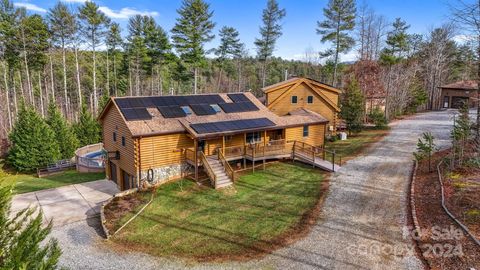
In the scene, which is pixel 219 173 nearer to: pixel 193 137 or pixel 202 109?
pixel 193 137

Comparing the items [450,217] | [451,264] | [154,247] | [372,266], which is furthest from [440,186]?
[154,247]

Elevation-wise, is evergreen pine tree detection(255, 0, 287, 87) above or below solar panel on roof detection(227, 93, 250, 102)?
above

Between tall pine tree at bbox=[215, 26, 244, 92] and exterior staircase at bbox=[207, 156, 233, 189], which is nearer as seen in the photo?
exterior staircase at bbox=[207, 156, 233, 189]

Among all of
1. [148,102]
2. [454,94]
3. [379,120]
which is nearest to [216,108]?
[148,102]

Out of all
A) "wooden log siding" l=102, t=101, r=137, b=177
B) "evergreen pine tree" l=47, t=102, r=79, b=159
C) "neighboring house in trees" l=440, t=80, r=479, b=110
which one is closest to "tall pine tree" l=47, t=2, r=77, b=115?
"evergreen pine tree" l=47, t=102, r=79, b=159

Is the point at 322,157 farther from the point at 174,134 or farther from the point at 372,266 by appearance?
the point at 372,266

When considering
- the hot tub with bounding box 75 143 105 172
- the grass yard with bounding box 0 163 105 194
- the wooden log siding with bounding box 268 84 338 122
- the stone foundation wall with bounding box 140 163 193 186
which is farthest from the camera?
the wooden log siding with bounding box 268 84 338 122

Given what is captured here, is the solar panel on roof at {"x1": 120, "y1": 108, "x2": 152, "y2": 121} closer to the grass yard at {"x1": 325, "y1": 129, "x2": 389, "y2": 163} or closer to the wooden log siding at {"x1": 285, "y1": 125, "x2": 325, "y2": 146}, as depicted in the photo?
the wooden log siding at {"x1": 285, "y1": 125, "x2": 325, "y2": 146}

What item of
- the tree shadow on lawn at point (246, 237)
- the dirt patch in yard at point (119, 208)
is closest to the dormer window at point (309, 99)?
the tree shadow on lawn at point (246, 237)
